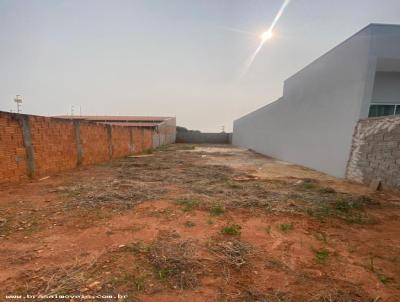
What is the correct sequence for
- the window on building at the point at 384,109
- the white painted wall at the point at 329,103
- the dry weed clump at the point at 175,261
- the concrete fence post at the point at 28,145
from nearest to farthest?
1. the dry weed clump at the point at 175,261
2. the concrete fence post at the point at 28,145
3. the white painted wall at the point at 329,103
4. the window on building at the point at 384,109

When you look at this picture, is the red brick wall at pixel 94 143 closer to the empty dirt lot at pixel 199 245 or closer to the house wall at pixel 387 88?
the empty dirt lot at pixel 199 245

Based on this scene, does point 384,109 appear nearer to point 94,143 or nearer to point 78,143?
point 78,143

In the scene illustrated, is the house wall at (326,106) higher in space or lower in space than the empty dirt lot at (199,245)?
higher

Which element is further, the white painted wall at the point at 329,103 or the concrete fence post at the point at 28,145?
the white painted wall at the point at 329,103

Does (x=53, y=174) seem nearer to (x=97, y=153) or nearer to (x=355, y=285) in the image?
(x=97, y=153)

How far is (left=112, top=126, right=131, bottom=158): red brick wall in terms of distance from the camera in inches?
443

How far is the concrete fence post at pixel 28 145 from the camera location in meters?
5.48

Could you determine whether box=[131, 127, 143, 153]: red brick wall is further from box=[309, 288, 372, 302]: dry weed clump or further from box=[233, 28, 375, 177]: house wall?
box=[309, 288, 372, 302]: dry weed clump

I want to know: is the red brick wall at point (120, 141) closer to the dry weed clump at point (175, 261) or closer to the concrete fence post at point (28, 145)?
the concrete fence post at point (28, 145)

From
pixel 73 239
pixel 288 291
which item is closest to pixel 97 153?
pixel 73 239

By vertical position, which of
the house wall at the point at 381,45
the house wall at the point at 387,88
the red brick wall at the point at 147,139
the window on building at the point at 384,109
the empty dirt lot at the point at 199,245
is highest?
the house wall at the point at 381,45

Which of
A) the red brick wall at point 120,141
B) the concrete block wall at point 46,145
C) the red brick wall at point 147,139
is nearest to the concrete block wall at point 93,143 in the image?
the concrete block wall at point 46,145

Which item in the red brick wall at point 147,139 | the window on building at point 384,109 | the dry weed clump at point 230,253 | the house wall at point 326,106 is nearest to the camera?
the dry weed clump at point 230,253

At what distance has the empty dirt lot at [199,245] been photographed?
1769mm
